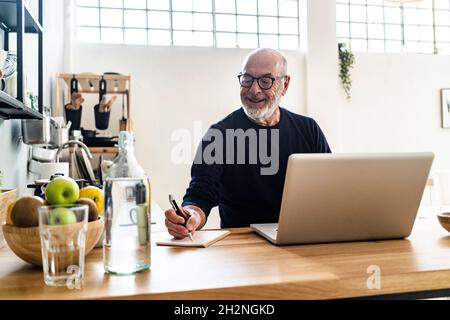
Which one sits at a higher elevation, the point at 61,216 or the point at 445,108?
the point at 445,108

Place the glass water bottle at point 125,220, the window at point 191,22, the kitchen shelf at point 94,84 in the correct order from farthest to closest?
1. the window at point 191,22
2. the kitchen shelf at point 94,84
3. the glass water bottle at point 125,220

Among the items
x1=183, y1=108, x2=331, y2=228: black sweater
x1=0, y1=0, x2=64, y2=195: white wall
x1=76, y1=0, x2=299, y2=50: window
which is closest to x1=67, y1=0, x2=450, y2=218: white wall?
x1=76, y1=0, x2=299, y2=50: window

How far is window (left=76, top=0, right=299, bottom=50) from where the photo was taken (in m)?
4.46

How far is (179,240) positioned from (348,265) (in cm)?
46

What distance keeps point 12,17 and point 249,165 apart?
1160 mm

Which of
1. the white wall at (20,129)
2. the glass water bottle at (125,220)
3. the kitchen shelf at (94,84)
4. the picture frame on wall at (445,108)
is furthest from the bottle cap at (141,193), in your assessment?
the picture frame on wall at (445,108)

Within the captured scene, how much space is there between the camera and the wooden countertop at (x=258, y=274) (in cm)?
67

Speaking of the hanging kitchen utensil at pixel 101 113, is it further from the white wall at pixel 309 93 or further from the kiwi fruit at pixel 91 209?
the kiwi fruit at pixel 91 209

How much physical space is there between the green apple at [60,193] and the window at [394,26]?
4.88m

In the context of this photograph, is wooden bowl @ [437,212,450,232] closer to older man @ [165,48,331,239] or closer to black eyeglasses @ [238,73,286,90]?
older man @ [165,48,331,239]

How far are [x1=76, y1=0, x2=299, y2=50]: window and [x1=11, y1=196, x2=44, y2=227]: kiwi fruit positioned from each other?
3.99 m

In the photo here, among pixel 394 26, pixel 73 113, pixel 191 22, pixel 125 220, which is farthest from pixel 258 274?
pixel 394 26

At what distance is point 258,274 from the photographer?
0.75 metres

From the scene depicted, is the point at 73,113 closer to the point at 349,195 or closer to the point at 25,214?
the point at 25,214
